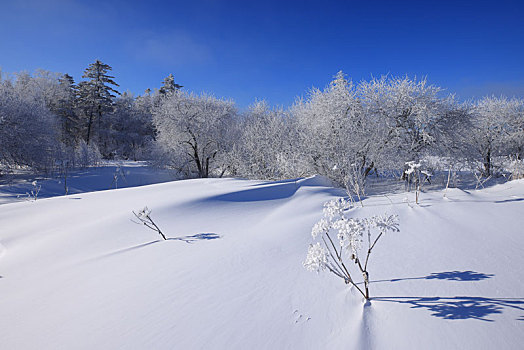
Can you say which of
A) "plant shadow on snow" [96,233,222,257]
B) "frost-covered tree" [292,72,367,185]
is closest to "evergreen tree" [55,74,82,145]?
"frost-covered tree" [292,72,367,185]

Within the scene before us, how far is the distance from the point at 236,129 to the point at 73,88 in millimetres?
21013

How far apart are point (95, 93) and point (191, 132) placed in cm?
1631

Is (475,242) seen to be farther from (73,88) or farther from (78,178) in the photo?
(73,88)

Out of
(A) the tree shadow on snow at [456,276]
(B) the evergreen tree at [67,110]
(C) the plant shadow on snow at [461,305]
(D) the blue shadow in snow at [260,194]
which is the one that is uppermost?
(B) the evergreen tree at [67,110]

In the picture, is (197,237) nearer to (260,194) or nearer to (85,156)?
(260,194)

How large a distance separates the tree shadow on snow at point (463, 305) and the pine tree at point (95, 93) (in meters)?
29.4

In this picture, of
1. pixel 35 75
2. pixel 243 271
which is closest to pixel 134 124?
pixel 35 75

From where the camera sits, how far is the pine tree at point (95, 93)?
24.6m

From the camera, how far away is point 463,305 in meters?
1.20

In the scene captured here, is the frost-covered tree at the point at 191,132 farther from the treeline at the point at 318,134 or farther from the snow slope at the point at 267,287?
the snow slope at the point at 267,287

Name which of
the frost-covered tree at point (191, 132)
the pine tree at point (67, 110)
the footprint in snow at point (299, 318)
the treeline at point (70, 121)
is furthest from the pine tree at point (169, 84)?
the footprint in snow at point (299, 318)

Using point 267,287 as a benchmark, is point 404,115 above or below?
above

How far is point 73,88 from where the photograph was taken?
25828 millimetres

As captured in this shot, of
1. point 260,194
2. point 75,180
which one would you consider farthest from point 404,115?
point 75,180
